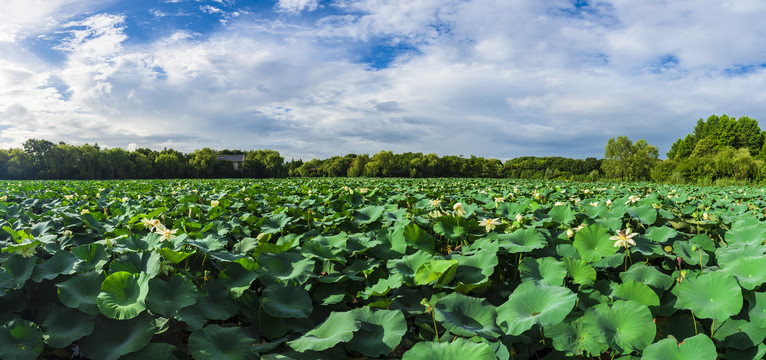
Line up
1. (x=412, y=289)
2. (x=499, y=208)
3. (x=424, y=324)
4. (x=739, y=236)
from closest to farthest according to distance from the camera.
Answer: (x=424, y=324) < (x=412, y=289) < (x=739, y=236) < (x=499, y=208)

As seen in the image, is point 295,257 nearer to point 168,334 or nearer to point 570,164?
point 168,334

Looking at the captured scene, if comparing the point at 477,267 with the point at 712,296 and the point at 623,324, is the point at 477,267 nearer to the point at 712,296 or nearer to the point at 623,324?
the point at 623,324

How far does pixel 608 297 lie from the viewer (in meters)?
1.72

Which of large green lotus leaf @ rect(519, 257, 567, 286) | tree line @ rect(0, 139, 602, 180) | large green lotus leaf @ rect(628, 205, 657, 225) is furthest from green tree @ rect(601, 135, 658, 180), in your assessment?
large green lotus leaf @ rect(519, 257, 567, 286)

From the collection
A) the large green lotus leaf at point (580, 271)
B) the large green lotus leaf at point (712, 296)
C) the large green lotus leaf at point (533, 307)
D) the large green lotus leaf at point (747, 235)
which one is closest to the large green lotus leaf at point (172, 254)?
the large green lotus leaf at point (533, 307)

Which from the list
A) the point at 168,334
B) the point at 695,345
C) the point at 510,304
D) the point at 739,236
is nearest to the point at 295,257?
the point at 168,334

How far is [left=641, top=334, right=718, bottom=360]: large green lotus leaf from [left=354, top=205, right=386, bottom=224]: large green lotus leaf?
230 centimetres

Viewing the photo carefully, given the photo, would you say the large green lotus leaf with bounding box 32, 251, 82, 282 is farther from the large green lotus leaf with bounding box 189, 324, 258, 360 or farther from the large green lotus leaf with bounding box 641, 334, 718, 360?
the large green lotus leaf with bounding box 641, 334, 718, 360

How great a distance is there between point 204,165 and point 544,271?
67.2 m

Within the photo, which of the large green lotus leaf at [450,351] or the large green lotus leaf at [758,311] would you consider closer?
the large green lotus leaf at [450,351]

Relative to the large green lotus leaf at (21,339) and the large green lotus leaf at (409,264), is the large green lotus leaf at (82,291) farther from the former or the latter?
the large green lotus leaf at (409,264)

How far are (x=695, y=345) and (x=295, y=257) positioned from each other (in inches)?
72.5

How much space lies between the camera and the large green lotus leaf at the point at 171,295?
1.48 metres

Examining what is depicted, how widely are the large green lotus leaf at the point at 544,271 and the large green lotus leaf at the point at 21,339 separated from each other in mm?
2215
